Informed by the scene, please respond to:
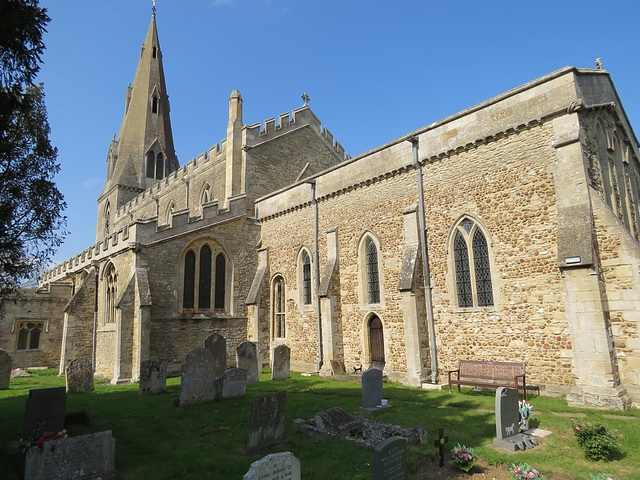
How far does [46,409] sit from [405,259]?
10.1 meters

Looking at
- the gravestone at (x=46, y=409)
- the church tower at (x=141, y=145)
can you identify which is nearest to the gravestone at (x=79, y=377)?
the gravestone at (x=46, y=409)

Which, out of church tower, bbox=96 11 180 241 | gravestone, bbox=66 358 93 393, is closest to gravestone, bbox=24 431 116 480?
gravestone, bbox=66 358 93 393

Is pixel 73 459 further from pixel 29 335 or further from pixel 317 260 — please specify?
pixel 29 335

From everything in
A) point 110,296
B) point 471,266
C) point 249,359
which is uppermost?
point 471,266

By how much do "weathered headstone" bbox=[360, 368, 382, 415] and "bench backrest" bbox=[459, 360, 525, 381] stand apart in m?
2.54

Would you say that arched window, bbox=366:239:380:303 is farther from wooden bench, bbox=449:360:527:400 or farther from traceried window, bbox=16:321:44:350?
traceried window, bbox=16:321:44:350

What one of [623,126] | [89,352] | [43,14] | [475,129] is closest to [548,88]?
[475,129]

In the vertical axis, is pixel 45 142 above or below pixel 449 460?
above

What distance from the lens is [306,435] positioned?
7.59 meters

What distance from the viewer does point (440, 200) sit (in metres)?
12.9

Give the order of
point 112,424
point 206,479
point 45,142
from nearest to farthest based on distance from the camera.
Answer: point 206,479
point 112,424
point 45,142

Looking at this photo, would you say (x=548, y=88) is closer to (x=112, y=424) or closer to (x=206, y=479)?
(x=206, y=479)

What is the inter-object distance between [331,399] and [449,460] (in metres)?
4.91

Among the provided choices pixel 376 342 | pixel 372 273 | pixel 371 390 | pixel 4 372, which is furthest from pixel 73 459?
pixel 4 372
